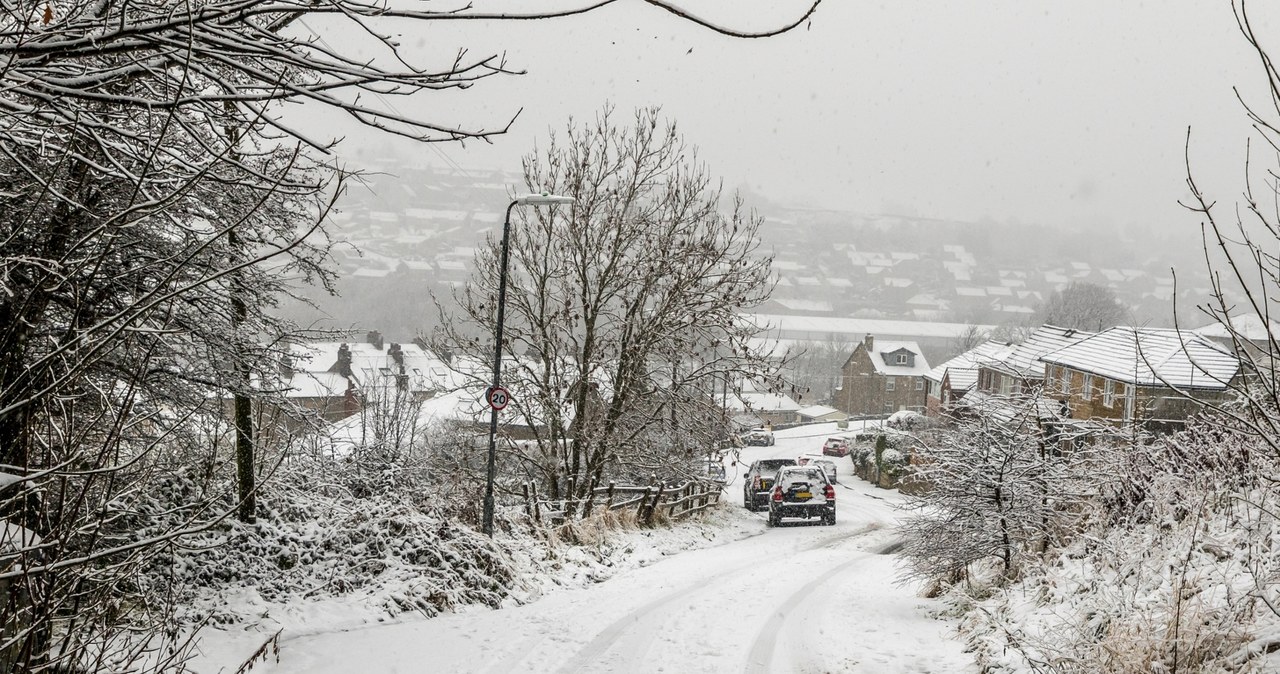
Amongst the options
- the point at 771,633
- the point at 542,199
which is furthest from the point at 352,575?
the point at 542,199

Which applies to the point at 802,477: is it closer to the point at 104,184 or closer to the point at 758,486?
the point at 758,486

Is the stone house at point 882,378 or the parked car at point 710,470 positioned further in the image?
the stone house at point 882,378

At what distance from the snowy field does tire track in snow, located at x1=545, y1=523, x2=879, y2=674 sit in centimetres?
2

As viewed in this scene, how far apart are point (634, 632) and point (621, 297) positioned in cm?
969

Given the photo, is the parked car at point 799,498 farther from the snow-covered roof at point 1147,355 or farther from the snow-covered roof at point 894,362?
the snow-covered roof at point 894,362

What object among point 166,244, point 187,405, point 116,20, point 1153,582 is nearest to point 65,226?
point 166,244

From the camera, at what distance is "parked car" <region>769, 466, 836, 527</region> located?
21.9m

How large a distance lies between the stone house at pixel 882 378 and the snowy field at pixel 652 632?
70247 mm

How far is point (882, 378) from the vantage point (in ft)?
265

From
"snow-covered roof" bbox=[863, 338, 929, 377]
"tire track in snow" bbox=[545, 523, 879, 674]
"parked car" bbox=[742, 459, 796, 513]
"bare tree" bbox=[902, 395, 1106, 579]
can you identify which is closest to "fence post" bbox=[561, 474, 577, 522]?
"tire track in snow" bbox=[545, 523, 879, 674]

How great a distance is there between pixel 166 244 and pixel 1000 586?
9410 millimetres

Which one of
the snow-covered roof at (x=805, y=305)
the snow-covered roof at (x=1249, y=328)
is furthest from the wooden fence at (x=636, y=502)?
the snow-covered roof at (x=805, y=305)

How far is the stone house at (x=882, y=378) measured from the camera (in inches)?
3157

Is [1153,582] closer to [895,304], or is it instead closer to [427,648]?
[427,648]
